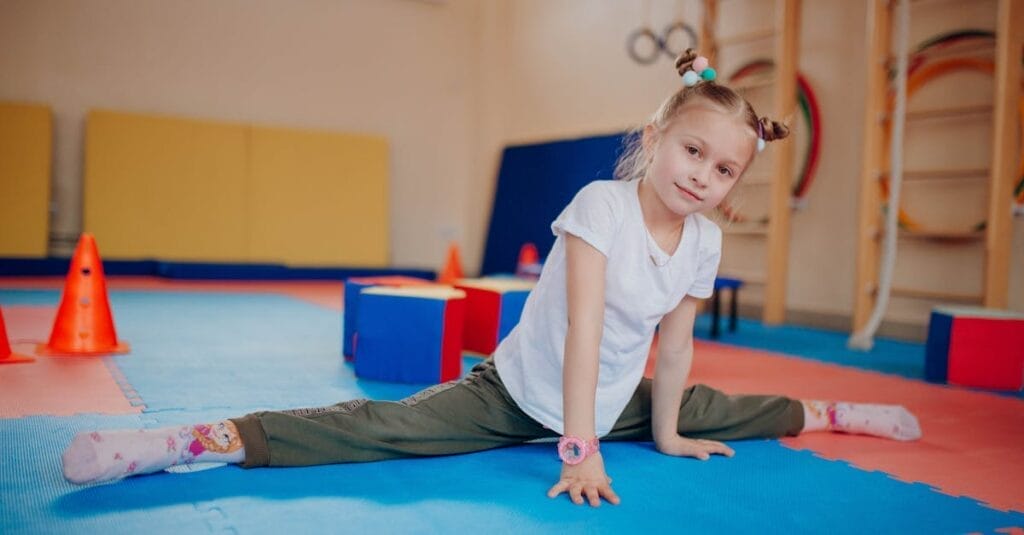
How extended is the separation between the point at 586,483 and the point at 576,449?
0.07 metres

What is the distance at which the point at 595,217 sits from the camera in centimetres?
168

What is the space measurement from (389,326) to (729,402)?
1.20 m

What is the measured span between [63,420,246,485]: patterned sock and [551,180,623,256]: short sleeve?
0.77 metres

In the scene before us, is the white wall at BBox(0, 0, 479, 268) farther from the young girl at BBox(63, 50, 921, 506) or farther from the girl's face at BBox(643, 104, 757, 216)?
the girl's face at BBox(643, 104, 757, 216)

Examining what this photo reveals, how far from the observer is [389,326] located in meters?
2.81

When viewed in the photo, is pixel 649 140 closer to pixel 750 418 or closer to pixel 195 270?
pixel 750 418

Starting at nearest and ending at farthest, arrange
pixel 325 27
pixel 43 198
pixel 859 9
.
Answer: pixel 859 9 < pixel 43 198 < pixel 325 27

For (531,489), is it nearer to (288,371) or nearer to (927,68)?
(288,371)

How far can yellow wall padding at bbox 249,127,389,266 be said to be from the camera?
7.16 m

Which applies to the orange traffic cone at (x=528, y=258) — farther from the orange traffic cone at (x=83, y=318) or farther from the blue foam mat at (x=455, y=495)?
the blue foam mat at (x=455, y=495)

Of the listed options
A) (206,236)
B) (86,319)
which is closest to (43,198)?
(206,236)

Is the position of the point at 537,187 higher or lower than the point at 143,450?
higher

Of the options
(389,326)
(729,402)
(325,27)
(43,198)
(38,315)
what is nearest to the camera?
(729,402)

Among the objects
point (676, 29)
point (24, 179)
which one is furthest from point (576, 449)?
point (24, 179)
